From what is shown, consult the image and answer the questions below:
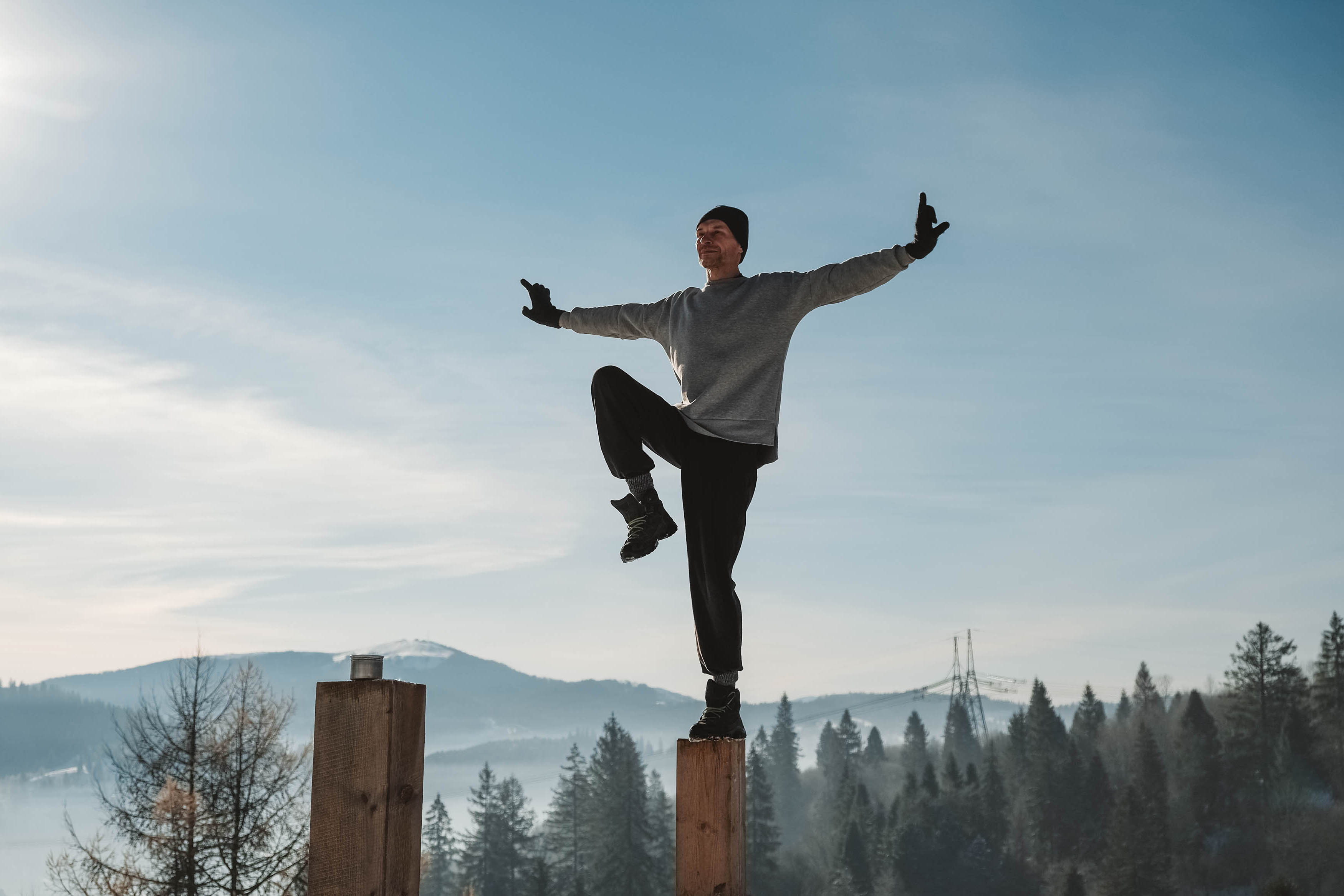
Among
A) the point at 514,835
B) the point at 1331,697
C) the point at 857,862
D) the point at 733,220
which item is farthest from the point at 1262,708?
the point at 733,220

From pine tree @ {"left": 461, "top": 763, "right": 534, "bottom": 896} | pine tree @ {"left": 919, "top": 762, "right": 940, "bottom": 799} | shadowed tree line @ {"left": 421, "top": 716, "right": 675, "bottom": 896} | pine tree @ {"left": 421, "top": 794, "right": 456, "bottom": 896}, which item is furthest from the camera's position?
pine tree @ {"left": 421, "top": 794, "right": 456, "bottom": 896}

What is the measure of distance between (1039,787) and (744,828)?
103 meters

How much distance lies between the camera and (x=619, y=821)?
84750 mm

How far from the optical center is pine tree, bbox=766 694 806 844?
469 ft

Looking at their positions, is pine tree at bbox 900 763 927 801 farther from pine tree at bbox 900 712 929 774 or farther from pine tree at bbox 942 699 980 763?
pine tree at bbox 942 699 980 763

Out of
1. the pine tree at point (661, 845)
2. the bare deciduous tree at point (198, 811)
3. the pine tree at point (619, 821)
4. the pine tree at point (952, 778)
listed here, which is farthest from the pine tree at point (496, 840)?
the bare deciduous tree at point (198, 811)

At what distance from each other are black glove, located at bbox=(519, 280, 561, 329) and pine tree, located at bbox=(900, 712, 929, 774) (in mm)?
126679

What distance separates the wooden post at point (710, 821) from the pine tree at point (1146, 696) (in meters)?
123

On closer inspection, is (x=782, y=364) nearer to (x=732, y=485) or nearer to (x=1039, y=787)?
(x=732, y=485)

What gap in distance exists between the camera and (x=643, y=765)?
9888cm

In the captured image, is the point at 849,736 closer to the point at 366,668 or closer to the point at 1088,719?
the point at 1088,719

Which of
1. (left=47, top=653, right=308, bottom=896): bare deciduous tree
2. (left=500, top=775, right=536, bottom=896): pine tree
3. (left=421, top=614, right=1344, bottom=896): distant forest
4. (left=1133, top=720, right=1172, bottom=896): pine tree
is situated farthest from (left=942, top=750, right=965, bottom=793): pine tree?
(left=47, top=653, right=308, bottom=896): bare deciduous tree

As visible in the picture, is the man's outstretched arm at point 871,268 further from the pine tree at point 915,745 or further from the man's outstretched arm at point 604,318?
the pine tree at point 915,745

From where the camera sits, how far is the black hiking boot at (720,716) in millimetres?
3953
